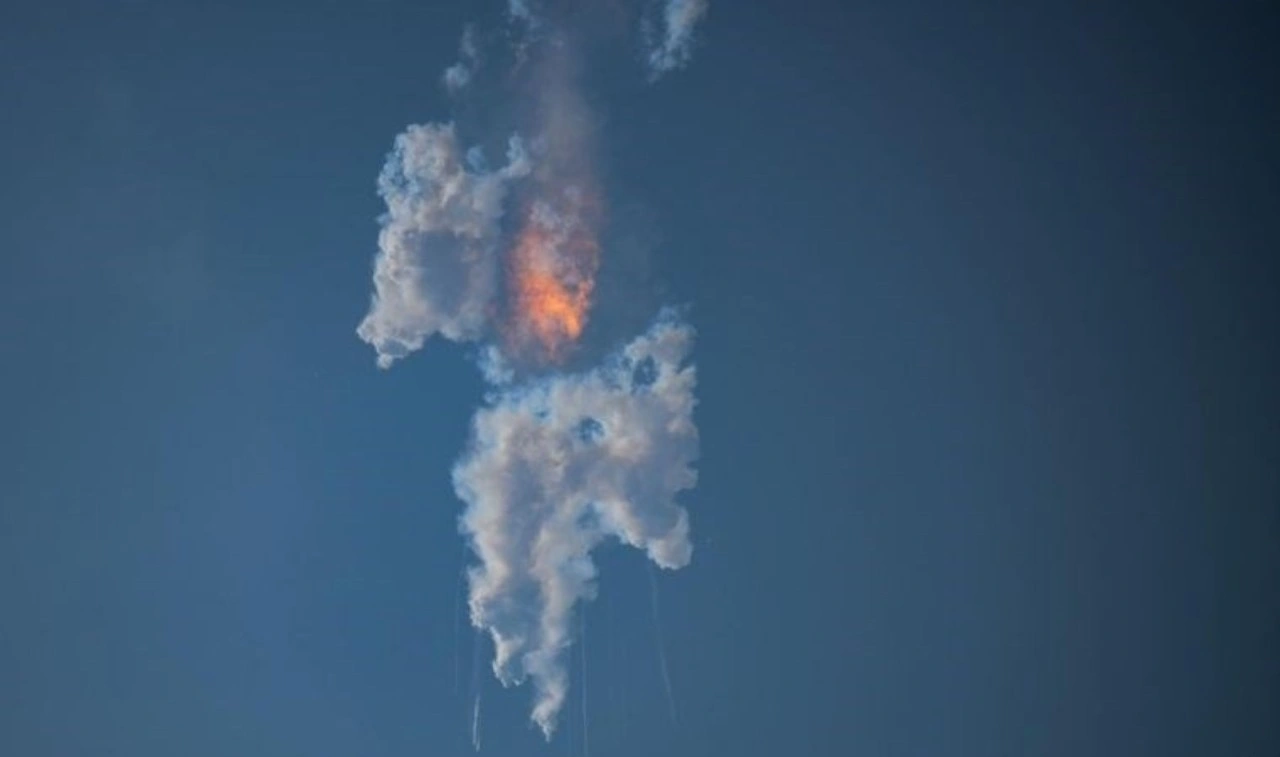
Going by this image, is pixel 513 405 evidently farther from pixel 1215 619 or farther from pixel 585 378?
pixel 1215 619

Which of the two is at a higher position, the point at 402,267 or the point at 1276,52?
the point at 1276,52

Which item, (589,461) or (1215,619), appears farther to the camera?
(1215,619)

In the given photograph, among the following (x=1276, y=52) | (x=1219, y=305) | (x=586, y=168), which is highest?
(x=1276, y=52)

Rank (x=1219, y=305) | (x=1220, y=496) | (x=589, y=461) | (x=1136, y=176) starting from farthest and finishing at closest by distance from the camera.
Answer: (x=1220, y=496) < (x=1219, y=305) < (x=1136, y=176) < (x=589, y=461)

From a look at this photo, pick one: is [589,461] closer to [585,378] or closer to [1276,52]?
[585,378]

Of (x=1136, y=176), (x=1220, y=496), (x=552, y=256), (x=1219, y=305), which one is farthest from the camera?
(x=1220, y=496)

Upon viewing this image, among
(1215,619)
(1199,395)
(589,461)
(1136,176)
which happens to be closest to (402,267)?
(589,461)
